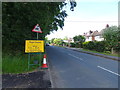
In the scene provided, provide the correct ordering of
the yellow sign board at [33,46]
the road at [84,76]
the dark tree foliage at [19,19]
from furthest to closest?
the dark tree foliage at [19,19]
the yellow sign board at [33,46]
the road at [84,76]

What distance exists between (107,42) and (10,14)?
18.6 m

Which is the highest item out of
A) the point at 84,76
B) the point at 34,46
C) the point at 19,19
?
the point at 19,19

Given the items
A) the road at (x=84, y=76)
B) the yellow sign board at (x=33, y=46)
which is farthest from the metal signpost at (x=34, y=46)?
the road at (x=84, y=76)

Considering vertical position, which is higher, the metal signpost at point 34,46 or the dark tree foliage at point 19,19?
the dark tree foliage at point 19,19

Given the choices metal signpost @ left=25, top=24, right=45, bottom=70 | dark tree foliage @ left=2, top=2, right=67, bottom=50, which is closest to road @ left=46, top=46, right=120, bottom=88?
metal signpost @ left=25, top=24, right=45, bottom=70

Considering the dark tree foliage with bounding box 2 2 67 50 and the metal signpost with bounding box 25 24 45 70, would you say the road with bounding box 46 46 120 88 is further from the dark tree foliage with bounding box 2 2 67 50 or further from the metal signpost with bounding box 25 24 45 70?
the dark tree foliage with bounding box 2 2 67 50

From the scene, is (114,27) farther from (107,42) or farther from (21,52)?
(21,52)

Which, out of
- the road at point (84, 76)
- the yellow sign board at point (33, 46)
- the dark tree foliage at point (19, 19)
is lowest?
the road at point (84, 76)

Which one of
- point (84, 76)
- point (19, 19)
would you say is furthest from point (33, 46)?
point (84, 76)

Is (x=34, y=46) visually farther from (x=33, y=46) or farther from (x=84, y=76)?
(x=84, y=76)

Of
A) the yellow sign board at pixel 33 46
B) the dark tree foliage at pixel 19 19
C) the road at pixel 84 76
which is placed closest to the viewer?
the road at pixel 84 76

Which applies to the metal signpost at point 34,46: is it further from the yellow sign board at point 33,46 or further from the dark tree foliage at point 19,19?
the dark tree foliage at point 19,19

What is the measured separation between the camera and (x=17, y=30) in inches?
264

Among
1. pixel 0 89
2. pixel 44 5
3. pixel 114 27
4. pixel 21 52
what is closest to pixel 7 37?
pixel 21 52
